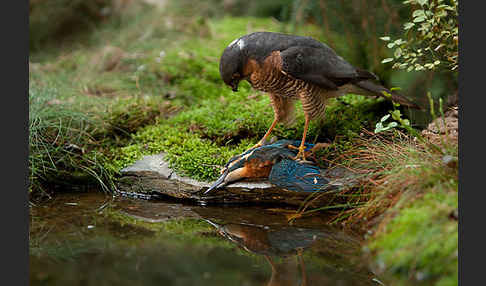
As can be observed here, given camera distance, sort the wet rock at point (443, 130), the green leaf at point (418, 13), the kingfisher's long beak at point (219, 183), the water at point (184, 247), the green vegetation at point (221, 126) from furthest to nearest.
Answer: the kingfisher's long beak at point (219, 183), the wet rock at point (443, 130), the green leaf at point (418, 13), the green vegetation at point (221, 126), the water at point (184, 247)

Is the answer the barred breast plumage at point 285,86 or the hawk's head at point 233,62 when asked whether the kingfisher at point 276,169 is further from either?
the hawk's head at point 233,62

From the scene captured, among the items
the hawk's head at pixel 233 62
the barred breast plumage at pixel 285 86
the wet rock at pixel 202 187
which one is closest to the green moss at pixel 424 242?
the wet rock at pixel 202 187

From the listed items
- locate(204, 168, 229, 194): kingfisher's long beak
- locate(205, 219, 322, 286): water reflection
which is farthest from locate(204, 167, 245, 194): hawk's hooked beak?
locate(205, 219, 322, 286): water reflection

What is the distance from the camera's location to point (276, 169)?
3.77 m

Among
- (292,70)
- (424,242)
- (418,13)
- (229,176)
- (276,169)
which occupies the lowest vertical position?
(229,176)

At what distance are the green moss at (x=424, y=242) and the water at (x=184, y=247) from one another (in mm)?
176

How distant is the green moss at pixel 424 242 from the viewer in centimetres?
239

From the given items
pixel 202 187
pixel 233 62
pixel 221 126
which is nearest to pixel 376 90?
pixel 233 62

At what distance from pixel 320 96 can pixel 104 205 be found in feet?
7.08

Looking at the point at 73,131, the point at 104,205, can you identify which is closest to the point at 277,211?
the point at 104,205

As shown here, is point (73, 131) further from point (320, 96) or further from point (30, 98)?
point (320, 96)

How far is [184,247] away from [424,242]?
1501 millimetres

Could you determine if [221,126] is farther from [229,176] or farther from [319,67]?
[319,67]

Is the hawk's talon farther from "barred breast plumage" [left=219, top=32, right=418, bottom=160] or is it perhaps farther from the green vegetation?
the green vegetation
